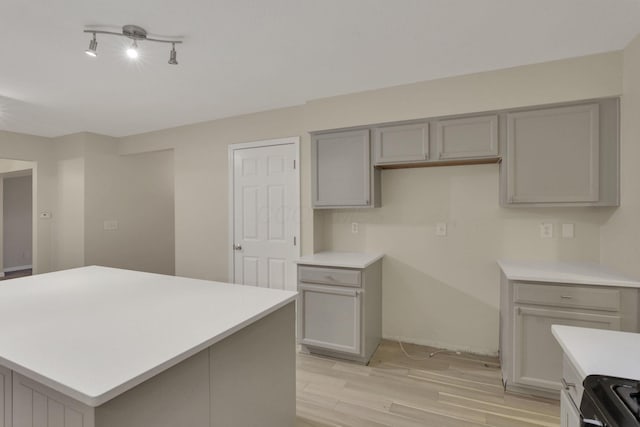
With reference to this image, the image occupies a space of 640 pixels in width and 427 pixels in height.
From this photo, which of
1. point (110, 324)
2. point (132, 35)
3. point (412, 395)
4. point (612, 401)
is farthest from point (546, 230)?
point (132, 35)

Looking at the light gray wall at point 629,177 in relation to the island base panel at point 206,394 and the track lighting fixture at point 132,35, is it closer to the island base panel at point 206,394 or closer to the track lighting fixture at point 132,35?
the island base panel at point 206,394

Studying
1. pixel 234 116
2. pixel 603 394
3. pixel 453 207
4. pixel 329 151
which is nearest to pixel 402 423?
pixel 603 394

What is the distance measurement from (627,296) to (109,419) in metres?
2.78

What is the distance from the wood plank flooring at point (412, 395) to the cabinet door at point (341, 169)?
1.47 metres

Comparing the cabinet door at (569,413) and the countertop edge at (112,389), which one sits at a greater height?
the countertop edge at (112,389)

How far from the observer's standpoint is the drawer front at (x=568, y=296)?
1987 mm

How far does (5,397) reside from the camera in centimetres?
112

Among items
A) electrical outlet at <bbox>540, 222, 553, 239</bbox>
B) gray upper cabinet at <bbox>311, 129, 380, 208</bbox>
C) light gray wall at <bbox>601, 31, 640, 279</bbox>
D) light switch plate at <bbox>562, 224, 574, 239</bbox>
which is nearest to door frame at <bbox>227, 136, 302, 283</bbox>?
gray upper cabinet at <bbox>311, 129, 380, 208</bbox>

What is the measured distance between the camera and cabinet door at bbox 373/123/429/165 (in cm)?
269

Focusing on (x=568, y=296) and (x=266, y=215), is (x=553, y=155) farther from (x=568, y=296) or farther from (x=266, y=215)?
(x=266, y=215)

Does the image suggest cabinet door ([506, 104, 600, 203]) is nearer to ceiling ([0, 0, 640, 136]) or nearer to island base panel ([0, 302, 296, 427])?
ceiling ([0, 0, 640, 136])

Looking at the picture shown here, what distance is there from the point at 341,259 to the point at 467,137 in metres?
1.51

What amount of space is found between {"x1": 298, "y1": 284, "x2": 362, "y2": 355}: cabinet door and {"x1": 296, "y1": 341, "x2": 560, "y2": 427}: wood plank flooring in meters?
0.19

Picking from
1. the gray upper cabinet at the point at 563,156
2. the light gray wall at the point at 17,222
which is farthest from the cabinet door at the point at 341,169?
the light gray wall at the point at 17,222
